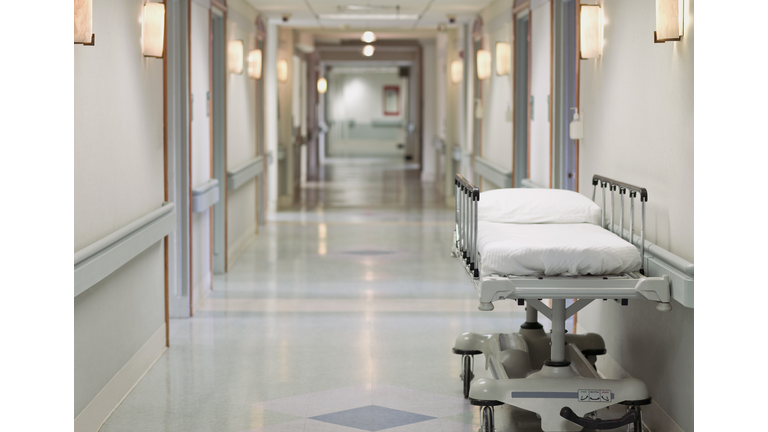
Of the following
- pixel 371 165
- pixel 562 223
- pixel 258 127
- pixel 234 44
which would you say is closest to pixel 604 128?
pixel 562 223

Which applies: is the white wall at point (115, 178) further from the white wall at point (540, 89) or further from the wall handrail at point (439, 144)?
the wall handrail at point (439, 144)

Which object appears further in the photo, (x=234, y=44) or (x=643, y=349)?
(x=234, y=44)

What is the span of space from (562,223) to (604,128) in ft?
2.99

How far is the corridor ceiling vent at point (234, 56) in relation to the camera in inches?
318

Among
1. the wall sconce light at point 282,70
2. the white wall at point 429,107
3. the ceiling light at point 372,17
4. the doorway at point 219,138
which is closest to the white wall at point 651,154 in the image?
the doorway at point 219,138

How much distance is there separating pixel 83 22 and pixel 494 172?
5.79 m

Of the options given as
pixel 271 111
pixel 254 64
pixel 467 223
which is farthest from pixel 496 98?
pixel 467 223

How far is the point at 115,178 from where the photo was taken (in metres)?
4.30

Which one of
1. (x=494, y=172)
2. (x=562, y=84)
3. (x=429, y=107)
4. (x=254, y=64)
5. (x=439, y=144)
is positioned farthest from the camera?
(x=429, y=107)

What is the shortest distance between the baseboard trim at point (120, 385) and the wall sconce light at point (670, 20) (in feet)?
9.70

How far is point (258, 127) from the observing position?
→ 10469mm

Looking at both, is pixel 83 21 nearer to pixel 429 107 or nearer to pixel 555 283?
pixel 555 283

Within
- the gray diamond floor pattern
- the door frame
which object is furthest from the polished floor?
the door frame

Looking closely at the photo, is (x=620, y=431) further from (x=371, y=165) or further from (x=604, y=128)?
(x=371, y=165)
